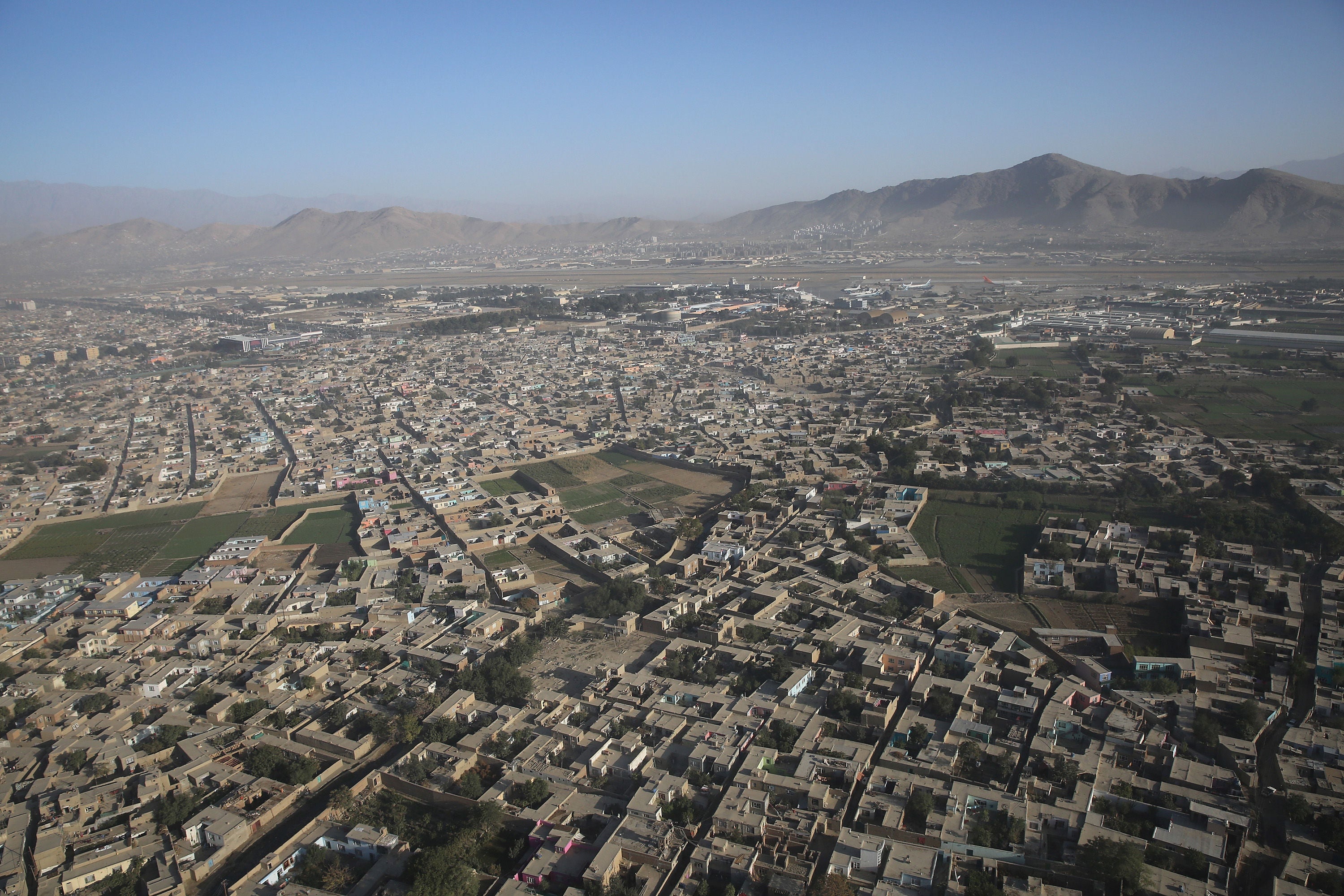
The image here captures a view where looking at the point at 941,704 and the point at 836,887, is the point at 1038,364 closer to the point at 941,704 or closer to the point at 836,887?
the point at 941,704

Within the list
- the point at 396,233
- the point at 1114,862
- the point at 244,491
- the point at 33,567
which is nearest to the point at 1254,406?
the point at 1114,862

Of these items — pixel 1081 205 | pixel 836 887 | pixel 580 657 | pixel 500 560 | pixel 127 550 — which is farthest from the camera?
pixel 1081 205

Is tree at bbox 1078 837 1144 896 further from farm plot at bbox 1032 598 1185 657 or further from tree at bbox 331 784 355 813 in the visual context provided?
tree at bbox 331 784 355 813

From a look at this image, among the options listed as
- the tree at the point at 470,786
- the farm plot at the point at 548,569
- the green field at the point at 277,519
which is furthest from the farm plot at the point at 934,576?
the green field at the point at 277,519

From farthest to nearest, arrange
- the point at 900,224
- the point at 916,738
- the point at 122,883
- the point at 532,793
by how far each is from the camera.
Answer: the point at 900,224 → the point at 916,738 → the point at 532,793 → the point at 122,883

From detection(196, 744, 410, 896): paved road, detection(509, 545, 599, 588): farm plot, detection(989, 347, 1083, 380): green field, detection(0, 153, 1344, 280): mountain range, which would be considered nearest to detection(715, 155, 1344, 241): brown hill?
detection(0, 153, 1344, 280): mountain range
